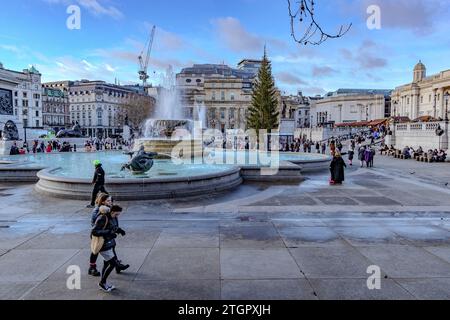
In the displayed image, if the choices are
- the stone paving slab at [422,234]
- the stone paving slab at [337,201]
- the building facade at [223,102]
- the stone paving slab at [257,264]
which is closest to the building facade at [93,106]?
the building facade at [223,102]

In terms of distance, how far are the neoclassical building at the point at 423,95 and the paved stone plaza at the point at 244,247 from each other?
215 feet

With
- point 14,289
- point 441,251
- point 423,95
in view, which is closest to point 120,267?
point 14,289

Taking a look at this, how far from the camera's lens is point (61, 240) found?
26.3ft

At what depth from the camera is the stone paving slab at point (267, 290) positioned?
5.19m

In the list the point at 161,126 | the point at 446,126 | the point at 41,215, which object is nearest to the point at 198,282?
the point at 41,215

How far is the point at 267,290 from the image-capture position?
17.8 feet

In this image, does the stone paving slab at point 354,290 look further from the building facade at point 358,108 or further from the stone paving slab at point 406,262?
the building facade at point 358,108

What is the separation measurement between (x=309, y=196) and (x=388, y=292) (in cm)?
838

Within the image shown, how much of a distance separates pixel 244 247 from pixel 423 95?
282 feet

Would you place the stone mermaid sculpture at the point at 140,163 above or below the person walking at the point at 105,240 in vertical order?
above

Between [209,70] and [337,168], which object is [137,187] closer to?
[337,168]

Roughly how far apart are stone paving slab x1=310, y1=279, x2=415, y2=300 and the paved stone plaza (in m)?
0.02

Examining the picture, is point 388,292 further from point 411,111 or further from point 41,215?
point 411,111

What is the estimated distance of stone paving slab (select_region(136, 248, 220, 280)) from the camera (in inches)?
235
